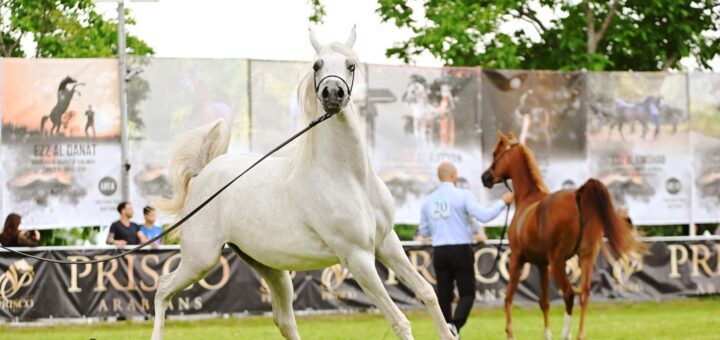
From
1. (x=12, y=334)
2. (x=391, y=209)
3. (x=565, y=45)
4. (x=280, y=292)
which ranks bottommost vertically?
(x=12, y=334)

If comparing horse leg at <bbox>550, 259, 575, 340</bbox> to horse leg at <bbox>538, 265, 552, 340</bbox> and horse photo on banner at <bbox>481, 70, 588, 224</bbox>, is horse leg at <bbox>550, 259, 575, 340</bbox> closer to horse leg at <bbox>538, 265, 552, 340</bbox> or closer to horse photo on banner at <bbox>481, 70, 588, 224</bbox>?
horse leg at <bbox>538, 265, 552, 340</bbox>

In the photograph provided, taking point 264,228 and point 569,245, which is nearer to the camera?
point 264,228

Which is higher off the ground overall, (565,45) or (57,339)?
(565,45)

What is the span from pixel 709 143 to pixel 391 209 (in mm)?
13931

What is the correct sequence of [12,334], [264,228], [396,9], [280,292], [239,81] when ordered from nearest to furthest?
[264,228]
[280,292]
[12,334]
[239,81]
[396,9]

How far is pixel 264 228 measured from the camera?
348 inches

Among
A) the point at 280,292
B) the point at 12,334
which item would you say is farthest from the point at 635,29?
the point at 280,292

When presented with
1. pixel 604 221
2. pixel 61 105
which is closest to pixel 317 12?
pixel 61 105

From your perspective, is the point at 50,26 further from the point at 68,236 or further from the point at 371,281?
the point at 371,281

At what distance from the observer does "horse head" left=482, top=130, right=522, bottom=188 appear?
14.1m

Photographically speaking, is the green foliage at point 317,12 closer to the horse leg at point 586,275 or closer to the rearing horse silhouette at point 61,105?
the rearing horse silhouette at point 61,105

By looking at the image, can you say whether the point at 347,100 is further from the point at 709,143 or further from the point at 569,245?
the point at 709,143

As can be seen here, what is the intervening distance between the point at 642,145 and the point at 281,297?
1262 cm

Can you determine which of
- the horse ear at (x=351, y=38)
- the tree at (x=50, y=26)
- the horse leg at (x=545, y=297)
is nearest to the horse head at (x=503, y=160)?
the horse leg at (x=545, y=297)
